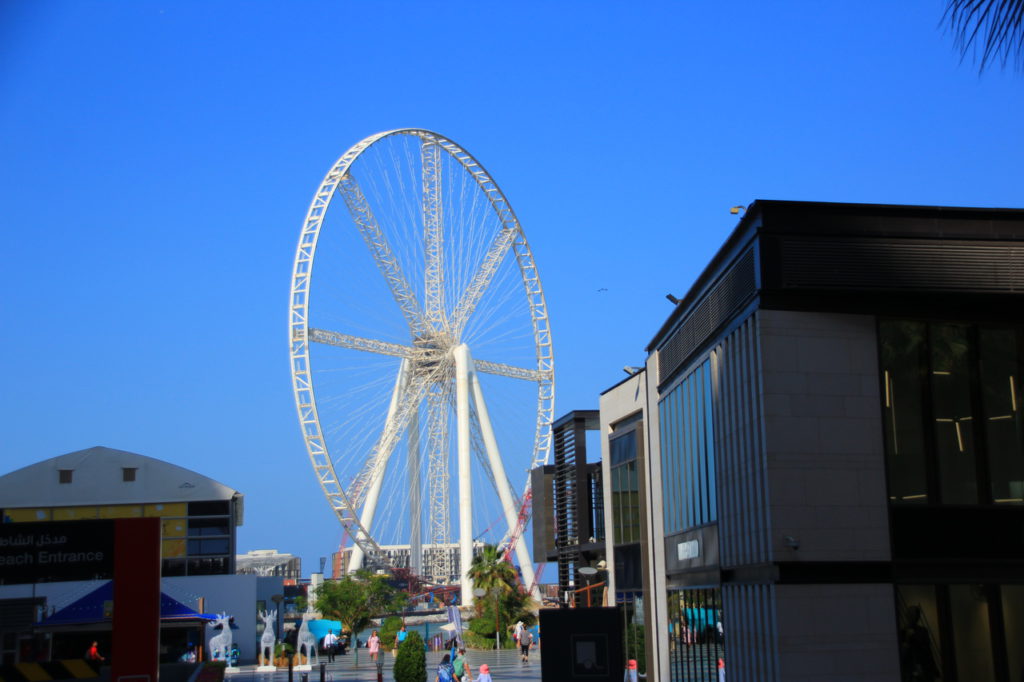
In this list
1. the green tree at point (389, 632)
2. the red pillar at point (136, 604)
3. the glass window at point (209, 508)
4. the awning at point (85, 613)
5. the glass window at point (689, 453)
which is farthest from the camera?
the green tree at point (389, 632)

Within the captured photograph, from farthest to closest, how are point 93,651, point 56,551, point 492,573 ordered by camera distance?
point 492,573 < point 93,651 < point 56,551

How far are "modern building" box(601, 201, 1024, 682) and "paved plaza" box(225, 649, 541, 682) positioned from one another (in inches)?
619

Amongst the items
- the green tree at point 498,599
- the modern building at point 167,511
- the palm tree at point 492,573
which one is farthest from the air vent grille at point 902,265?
the palm tree at point 492,573

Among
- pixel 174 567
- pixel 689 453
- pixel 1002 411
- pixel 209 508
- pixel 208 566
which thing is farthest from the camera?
pixel 209 508

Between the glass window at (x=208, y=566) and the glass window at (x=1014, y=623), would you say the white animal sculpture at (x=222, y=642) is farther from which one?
the glass window at (x=1014, y=623)

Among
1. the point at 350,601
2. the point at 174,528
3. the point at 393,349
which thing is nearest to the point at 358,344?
the point at 393,349

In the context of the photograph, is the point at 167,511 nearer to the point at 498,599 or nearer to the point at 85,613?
the point at 498,599

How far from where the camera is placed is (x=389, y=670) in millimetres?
35312

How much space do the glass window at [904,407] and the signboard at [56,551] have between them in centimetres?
1071

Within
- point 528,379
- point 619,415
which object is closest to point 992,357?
point 619,415

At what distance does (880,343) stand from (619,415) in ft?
41.3

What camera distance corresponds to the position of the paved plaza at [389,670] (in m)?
31.5

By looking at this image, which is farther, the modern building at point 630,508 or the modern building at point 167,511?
→ the modern building at point 167,511

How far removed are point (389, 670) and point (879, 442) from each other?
77.1ft
